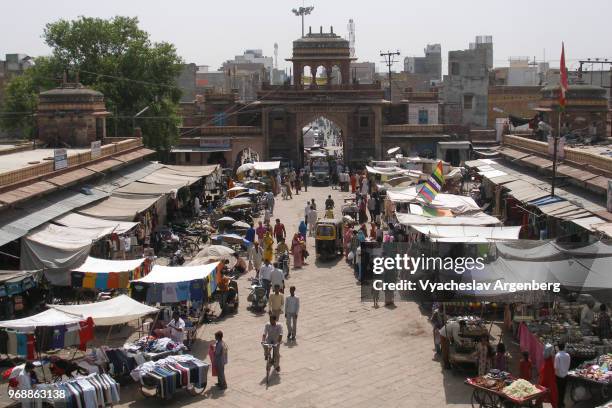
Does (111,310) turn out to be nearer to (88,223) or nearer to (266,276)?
(266,276)

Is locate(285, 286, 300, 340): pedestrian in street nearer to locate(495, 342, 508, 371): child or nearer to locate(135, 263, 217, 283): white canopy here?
locate(135, 263, 217, 283): white canopy

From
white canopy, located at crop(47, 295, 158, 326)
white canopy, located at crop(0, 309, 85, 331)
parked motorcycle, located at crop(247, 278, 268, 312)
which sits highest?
white canopy, located at crop(0, 309, 85, 331)

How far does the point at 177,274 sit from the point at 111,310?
217cm

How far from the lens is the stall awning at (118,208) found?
20609 millimetres

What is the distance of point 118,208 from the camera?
854 inches

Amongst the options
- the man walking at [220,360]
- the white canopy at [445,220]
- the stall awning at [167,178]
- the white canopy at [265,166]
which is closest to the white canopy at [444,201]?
the white canopy at [445,220]

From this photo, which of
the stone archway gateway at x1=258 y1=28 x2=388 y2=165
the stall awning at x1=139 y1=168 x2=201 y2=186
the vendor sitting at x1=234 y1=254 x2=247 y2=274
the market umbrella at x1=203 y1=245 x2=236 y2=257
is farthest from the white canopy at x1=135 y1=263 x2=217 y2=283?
the stone archway gateway at x1=258 y1=28 x2=388 y2=165

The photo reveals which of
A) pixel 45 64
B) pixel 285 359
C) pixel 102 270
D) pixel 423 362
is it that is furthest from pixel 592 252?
pixel 45 64

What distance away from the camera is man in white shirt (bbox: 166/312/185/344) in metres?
14.3

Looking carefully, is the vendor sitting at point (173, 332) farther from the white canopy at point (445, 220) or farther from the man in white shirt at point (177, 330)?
the white canopy at point (445, 220)

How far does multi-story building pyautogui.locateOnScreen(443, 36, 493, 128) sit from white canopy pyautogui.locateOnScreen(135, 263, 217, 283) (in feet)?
132

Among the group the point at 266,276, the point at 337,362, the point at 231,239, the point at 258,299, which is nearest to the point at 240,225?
the point at 231,239

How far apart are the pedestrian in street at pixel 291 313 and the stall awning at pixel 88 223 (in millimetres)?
5158

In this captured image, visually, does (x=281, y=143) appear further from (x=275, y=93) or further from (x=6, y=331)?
(x=6, y=331)
